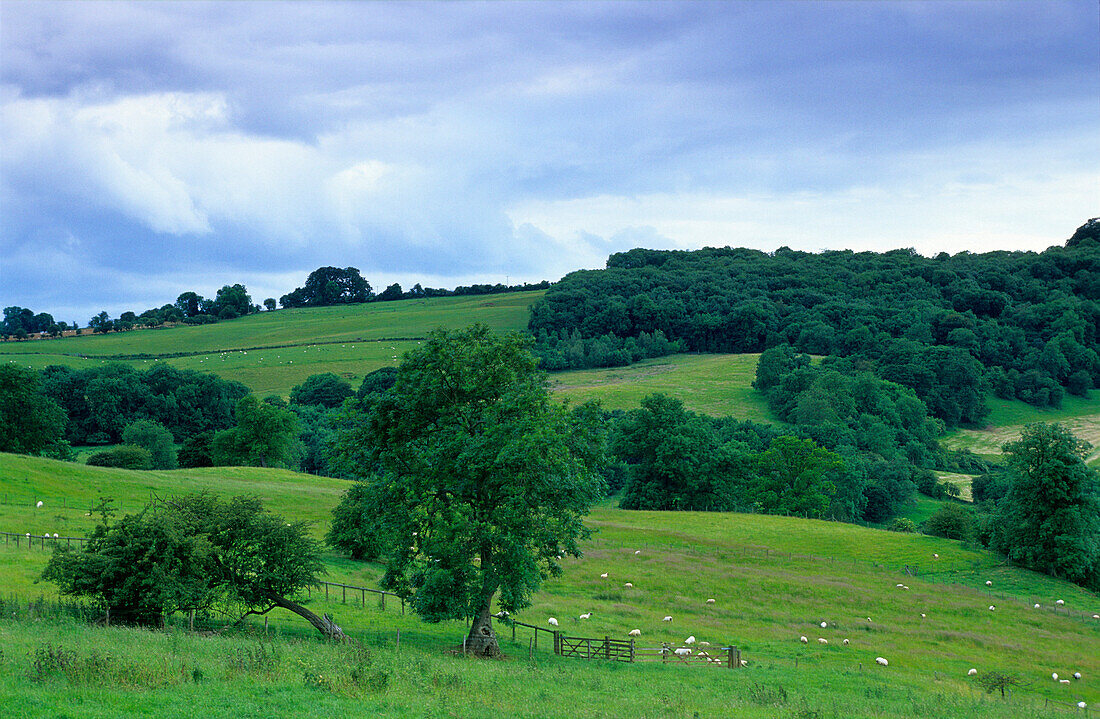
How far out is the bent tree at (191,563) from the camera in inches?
1153

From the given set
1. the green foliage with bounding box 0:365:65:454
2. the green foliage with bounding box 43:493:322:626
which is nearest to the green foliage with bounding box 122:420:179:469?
the green foliage with bounding box 0:365:65:454

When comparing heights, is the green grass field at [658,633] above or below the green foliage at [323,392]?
below

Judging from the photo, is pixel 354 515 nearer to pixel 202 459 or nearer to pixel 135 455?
pixel 135 455

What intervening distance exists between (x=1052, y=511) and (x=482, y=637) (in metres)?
58.0

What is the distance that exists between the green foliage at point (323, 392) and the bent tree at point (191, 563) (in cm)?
11887

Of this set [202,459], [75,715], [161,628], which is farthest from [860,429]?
[75,715]

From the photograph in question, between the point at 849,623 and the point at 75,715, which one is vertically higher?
the point at 75,715

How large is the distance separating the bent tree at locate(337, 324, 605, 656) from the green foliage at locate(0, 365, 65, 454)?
73.5 metres

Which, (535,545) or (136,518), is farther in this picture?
(535,545)

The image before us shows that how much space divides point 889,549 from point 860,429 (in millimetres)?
73073

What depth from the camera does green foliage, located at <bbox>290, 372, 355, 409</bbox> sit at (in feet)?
491

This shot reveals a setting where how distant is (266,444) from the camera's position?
10412 centimetres

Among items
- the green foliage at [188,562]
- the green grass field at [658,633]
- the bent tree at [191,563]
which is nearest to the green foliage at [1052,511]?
the green grass field at [658,633]

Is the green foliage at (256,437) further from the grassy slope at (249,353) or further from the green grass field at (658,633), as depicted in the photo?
the grassy slope at (249,353)
